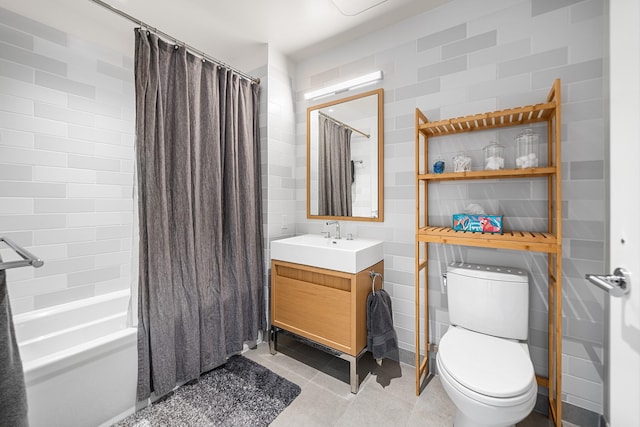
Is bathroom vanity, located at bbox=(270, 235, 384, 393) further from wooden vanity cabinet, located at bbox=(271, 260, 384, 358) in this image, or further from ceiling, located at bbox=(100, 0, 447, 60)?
ceiling, located at bbox=(100, 0, 447, 60)

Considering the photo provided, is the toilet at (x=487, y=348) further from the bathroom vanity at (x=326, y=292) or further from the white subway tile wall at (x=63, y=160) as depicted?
the white subway tile wall at (x=63, y=160)

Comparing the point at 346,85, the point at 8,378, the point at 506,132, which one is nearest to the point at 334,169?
the point at 346,85

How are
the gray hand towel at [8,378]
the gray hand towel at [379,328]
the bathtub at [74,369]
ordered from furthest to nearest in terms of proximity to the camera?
the gray hand towel at [379,328]
the bathtub at [74,369]
the gray hand towel at [8,378]

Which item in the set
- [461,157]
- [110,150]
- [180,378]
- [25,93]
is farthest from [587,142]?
[25,93]

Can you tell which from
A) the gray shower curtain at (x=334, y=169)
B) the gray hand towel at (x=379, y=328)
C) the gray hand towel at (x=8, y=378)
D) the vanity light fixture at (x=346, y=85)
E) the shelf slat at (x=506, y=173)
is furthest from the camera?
the gray shower curtain at (x=334, y=169)

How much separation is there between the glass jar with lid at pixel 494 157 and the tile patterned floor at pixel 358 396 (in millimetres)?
1488

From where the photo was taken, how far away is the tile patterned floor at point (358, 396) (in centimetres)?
158

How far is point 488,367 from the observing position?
131 cm

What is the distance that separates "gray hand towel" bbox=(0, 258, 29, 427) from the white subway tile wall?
3.25ft

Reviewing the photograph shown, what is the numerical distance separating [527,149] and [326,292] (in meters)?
1.52

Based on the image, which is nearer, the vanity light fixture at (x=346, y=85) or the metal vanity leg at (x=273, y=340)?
the vanity light fixture at (x=346, y=85)
